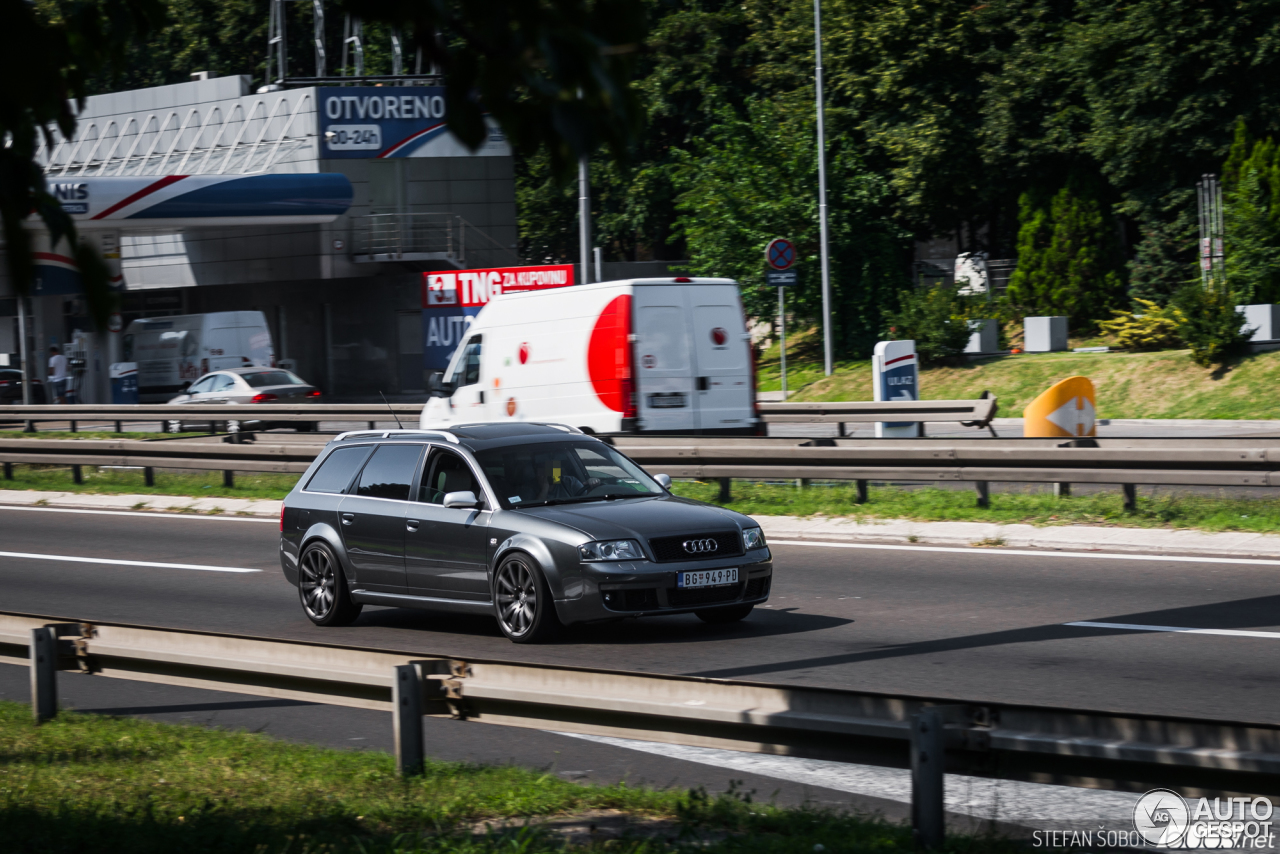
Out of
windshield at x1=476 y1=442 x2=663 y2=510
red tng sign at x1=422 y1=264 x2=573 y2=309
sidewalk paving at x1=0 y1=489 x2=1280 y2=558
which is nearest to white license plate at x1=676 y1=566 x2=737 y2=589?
windshield at x1=476 y1=442 x2=663 y2=510

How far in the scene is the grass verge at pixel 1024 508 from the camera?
13.6m

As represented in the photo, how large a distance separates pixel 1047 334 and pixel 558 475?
23884 millimetres

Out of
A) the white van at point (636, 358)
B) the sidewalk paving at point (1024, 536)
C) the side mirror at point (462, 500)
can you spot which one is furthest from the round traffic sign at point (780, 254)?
the side mirror at point (462, 500)

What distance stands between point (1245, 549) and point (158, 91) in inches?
1934

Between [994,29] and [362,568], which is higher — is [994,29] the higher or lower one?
the higher one

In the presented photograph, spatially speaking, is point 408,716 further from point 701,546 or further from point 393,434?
point 393,434

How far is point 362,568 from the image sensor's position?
427 inches

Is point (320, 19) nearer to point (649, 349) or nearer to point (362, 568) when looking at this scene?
point (649, 349)

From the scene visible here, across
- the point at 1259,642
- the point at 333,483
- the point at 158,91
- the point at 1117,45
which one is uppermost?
the point at 158,91

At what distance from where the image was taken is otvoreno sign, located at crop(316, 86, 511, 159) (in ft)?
158

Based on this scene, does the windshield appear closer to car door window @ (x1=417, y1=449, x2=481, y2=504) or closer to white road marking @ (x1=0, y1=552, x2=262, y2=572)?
car door window @ (x1=417, y1=449, x2=481, y2=504)

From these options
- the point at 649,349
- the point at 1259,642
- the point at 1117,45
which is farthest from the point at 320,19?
the point at 1259,642

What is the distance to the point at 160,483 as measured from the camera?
23.5 m

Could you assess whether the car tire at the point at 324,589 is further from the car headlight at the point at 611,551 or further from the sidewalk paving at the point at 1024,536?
the sidewalk paving at the point at 1024,536
